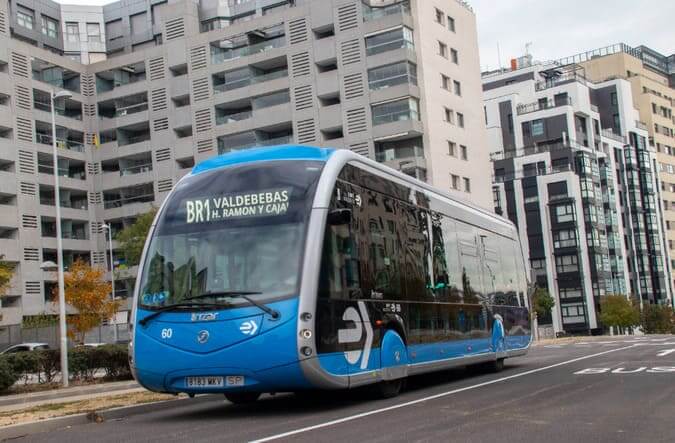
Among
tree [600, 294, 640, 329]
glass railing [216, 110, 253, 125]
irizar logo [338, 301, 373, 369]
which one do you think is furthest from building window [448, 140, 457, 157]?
irizar logo [338, 301, 373, 369]

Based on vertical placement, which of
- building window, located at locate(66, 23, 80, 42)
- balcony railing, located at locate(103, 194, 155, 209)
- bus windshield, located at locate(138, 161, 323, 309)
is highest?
building window, located at locate(66, 23, 80, 42)

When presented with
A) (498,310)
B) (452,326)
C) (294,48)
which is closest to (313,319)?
(452,326)

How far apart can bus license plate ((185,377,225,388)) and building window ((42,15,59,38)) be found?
251 feet

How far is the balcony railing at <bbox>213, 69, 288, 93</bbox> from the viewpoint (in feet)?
216

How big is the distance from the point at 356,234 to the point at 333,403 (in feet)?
8.18

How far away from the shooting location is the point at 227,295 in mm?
11266

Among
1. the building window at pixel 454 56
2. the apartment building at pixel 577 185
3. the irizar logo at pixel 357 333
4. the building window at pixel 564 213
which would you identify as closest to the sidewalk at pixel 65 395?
the irizar logo at pixel 357 333

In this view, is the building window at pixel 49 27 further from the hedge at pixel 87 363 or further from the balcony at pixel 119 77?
the hedge at pixel 87 363

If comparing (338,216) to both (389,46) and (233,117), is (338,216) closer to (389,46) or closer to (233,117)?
(389,46)

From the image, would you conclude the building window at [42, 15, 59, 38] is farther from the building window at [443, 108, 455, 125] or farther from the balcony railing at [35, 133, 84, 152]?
the building window at [443, 108, 455, 125]

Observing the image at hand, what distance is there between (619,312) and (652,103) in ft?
135

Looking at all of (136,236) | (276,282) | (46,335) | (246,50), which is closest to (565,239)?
(246,50)

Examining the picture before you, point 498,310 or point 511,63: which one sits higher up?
point 511,63

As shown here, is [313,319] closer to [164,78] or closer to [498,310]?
[498,310]
